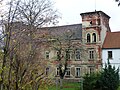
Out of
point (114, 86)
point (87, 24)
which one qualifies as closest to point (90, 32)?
point (87, 24)

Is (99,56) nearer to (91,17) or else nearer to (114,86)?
(91,17)

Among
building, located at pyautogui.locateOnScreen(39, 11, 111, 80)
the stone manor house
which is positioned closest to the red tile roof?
the stone manor house

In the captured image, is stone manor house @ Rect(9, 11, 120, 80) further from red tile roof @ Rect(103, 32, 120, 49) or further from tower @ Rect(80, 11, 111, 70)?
red tile roof @ Rect(103, 32, 120, 49)

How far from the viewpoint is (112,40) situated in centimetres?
4972

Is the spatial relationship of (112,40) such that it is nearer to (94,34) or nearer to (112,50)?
(112,50)

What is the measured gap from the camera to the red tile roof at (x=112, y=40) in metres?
48.4

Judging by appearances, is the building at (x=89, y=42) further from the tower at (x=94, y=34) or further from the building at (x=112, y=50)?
the building at (x=112, y=50)

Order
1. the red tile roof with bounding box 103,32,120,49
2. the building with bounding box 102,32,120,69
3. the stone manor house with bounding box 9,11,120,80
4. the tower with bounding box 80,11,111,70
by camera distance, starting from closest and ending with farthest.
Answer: the building with bounding box 102,32,120,69, the red tile roof with bounding box 103,32,120,49, the stone manor house with bounding box 9,11,120,80, the tower with bounding box 80,11,111,70

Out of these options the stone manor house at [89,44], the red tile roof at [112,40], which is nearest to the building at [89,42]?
the stone manor house at [89,44]

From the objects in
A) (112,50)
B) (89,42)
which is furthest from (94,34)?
(112,50)

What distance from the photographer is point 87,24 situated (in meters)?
50.3

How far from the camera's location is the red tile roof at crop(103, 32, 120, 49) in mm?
48422

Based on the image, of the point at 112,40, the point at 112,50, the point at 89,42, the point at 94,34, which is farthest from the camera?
the point at 89,42

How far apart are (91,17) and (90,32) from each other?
2.84 meters
